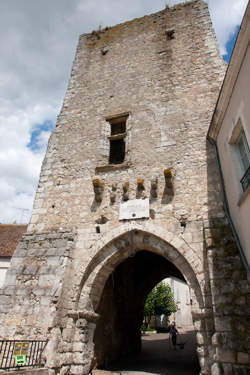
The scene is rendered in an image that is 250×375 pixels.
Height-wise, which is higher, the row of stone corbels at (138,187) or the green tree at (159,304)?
the row of stone corbels at (138,187)

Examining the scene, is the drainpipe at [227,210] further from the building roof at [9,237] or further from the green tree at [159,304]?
the green tree at [159,304]

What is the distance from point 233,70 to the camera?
12.8ft

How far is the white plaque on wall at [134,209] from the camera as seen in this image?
5.05 meters

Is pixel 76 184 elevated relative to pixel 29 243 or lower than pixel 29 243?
elevated

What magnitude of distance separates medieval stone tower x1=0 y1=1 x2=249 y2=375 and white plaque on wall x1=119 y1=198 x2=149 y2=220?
0.02m

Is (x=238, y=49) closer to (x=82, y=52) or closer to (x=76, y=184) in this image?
(x=76, y=184)

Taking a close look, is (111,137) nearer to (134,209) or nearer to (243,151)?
(134,209)

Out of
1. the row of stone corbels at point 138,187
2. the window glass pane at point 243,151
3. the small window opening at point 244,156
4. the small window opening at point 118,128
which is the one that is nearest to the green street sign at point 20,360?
the row of stone corbels at point 138,187

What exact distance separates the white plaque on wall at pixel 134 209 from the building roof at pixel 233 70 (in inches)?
76.2

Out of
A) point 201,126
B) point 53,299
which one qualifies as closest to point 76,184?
point 53,299

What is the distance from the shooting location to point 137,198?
5.26 m

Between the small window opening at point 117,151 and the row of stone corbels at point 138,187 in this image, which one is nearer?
the row of stone corbels at point 138,187

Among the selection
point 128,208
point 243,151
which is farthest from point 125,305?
point 243,151

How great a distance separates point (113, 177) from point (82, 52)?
16.5ft
